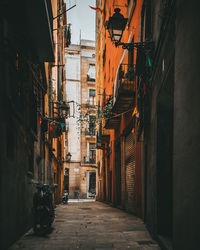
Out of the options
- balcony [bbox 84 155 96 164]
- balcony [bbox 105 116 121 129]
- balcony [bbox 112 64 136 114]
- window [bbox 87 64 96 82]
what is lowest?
balcony [bbox 84 155 96 164]

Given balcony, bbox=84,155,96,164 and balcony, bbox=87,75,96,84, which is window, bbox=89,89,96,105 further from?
balcony, bbox=84,155,96,164

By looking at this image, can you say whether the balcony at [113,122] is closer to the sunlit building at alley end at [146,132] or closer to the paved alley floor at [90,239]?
the sunlit building at alley end at [146,132]

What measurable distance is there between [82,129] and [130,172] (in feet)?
85.3

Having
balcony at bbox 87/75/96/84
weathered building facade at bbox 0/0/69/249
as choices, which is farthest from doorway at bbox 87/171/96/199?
weathered building facade at bbox 0/0/69/249

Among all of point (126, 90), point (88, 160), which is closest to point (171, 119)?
point (126, 90)

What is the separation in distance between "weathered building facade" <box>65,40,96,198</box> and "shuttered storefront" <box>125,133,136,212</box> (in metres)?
22.3

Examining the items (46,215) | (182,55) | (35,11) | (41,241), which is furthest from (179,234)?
(35,11)

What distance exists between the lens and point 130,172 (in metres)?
11.3

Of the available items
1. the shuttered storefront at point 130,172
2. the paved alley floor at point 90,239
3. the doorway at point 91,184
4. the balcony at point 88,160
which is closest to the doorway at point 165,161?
the paved alley floor at point 90,239

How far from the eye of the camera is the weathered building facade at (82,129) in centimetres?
3556

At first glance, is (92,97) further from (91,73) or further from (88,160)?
(88,160)

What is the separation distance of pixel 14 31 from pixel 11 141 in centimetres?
239

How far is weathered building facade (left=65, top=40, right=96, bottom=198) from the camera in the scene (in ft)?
117

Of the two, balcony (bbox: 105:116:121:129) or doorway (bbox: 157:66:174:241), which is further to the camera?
balcony (bbox: 105:116:121:129)
